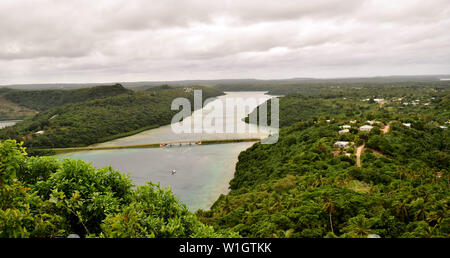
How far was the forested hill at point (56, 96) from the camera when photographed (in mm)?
148125

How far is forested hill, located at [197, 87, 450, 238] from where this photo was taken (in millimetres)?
16562

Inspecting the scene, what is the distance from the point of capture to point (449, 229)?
14273 mm

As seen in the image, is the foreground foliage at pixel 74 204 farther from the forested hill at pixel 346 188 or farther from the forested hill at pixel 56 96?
the forested hill at pixel 56 96

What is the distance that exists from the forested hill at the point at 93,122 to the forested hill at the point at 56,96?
104 ft

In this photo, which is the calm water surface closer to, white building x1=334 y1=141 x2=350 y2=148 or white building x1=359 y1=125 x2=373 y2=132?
white building x1=334 y1=141 x2=350 y2=148

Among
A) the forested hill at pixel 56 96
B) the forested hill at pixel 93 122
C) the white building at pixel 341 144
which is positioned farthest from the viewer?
the forested hill at pixel 56 96

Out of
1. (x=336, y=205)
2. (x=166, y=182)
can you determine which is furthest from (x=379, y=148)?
(x=166, y=182)

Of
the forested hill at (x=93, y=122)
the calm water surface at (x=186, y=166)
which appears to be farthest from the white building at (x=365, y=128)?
the forested hill at (x=93, y=122)

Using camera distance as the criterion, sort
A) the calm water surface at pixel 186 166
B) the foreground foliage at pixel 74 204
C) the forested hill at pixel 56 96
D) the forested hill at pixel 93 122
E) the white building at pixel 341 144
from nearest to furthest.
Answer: the foreground foliage at pixel 74 204
the calm water surface at pixel 186 166
the white building at pixel 341 144
the forested hill at pixel 93 122
the forested hill at pixel 56 96

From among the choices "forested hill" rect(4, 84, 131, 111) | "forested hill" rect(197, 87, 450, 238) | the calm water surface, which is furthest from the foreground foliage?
"forested hill" rect(4, 84, 131, 111)

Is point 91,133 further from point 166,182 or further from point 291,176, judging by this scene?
point 291,176

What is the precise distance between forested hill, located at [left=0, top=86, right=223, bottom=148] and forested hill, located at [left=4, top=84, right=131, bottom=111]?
31648 millimetres

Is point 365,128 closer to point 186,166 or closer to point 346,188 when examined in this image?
point 346,188
